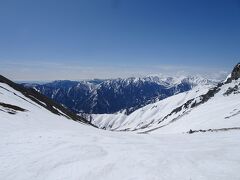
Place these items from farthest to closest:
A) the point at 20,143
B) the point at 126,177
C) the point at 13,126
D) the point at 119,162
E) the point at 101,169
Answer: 1. the point at 13,126
2. the point at 20,143
3. the point at 119,162
4. the point at 101,169
5. the point at 126,177

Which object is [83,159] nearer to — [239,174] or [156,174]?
[156,174]

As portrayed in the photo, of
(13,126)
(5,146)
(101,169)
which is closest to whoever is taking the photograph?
(101,169)

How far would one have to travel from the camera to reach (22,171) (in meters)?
15.3

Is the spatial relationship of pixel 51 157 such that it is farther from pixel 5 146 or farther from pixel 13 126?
pixel 13 126

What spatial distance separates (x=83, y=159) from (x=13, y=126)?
14945 mm

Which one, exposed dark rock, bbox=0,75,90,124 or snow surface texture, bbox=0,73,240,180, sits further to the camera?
exposed dark rock, bbox=0,75,90,124

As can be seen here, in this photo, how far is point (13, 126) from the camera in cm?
2947

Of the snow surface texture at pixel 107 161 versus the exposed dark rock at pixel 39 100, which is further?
the exposed dark rock at pixel 39 100

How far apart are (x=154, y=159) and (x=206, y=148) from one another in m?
5.96

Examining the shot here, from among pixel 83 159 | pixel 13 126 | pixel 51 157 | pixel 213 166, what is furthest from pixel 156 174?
pixel 13 126

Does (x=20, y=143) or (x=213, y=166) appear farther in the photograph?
(x=20, y=143)

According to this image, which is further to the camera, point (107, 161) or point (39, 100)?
point (39, 100)

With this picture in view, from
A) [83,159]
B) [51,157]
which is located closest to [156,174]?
[83,159]

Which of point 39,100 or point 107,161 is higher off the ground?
point 39,100
